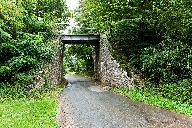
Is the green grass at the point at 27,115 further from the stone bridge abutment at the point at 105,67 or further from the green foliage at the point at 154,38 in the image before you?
the stone bridge abutment at the point at 105,67

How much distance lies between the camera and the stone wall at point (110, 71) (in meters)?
22.0

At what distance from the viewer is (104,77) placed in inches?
1118

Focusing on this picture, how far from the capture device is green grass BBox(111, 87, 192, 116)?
14038 mm

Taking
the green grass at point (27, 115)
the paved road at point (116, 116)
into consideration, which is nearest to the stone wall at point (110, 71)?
the paved road at point (116, 116)

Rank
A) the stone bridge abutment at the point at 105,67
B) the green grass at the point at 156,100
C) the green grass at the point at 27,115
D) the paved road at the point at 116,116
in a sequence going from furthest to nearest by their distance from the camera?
the stone bridge abutment at the point at 105,67, the green grass at the point at 156,100, the paved road at the point at 116,116, the green grass at the point at 27,115

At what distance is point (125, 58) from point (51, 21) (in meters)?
6.86

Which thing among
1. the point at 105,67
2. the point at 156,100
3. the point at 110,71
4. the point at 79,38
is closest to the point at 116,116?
the point at 156,100

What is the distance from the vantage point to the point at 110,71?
25.6 m

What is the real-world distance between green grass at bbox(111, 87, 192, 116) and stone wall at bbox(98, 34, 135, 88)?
1.02 meters

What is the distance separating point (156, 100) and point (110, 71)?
9650mm

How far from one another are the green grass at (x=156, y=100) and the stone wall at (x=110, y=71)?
1015 mm

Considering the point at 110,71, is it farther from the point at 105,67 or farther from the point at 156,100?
the point at 156,100

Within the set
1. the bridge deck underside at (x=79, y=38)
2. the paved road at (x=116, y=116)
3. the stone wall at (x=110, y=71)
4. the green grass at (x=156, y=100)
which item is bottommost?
the paved road at (x=116, y=116)

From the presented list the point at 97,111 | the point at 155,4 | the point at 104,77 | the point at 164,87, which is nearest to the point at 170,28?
the point at 155,4
